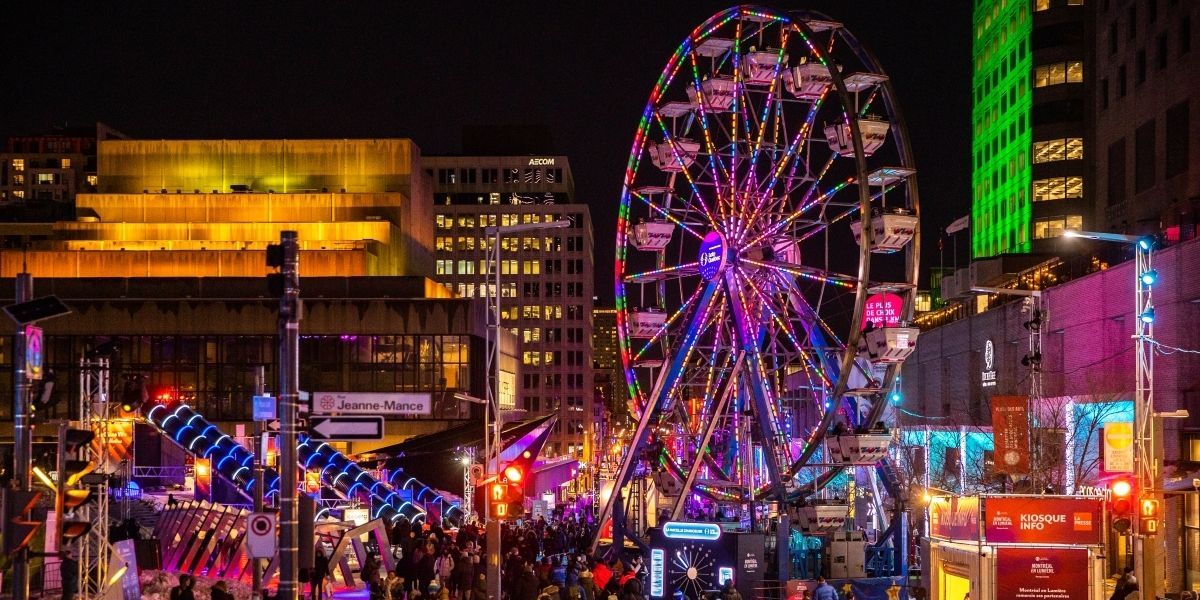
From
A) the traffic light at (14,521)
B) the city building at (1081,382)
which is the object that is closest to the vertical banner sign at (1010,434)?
the city building at (1081,382)

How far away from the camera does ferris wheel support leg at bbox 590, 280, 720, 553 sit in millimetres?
41547

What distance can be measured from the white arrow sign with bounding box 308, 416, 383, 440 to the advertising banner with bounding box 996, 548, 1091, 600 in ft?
28.4

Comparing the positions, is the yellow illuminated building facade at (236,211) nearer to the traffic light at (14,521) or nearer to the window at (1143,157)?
the window at (1143,157)

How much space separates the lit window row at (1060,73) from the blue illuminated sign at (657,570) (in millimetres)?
71437

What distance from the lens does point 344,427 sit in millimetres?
17656

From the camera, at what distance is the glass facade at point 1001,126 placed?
9956 centimetres

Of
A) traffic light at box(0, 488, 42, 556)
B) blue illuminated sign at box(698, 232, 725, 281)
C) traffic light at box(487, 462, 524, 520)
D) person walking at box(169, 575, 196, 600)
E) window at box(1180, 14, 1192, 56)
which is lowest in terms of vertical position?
person walking at box(169, 575, 196, 600)

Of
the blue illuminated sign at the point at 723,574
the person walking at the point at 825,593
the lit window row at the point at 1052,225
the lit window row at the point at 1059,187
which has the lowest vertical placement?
the blue illuminated sign at the point at 723,574

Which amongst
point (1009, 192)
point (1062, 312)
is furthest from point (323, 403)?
point (1009, 192)

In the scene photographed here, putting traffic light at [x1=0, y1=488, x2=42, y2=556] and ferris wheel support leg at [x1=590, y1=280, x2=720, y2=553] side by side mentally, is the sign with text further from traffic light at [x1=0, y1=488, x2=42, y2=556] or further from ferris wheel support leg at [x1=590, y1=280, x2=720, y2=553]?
ferris wheel support leg at [x1=590, y1=280, x2=720, y2=553]

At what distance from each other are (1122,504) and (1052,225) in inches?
2947

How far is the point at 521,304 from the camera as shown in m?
160

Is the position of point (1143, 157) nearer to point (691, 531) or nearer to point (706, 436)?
point (706, 436)

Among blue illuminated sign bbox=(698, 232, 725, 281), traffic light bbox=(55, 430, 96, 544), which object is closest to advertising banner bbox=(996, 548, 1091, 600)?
traffic light bbox=(55, 430, 96, 544)
